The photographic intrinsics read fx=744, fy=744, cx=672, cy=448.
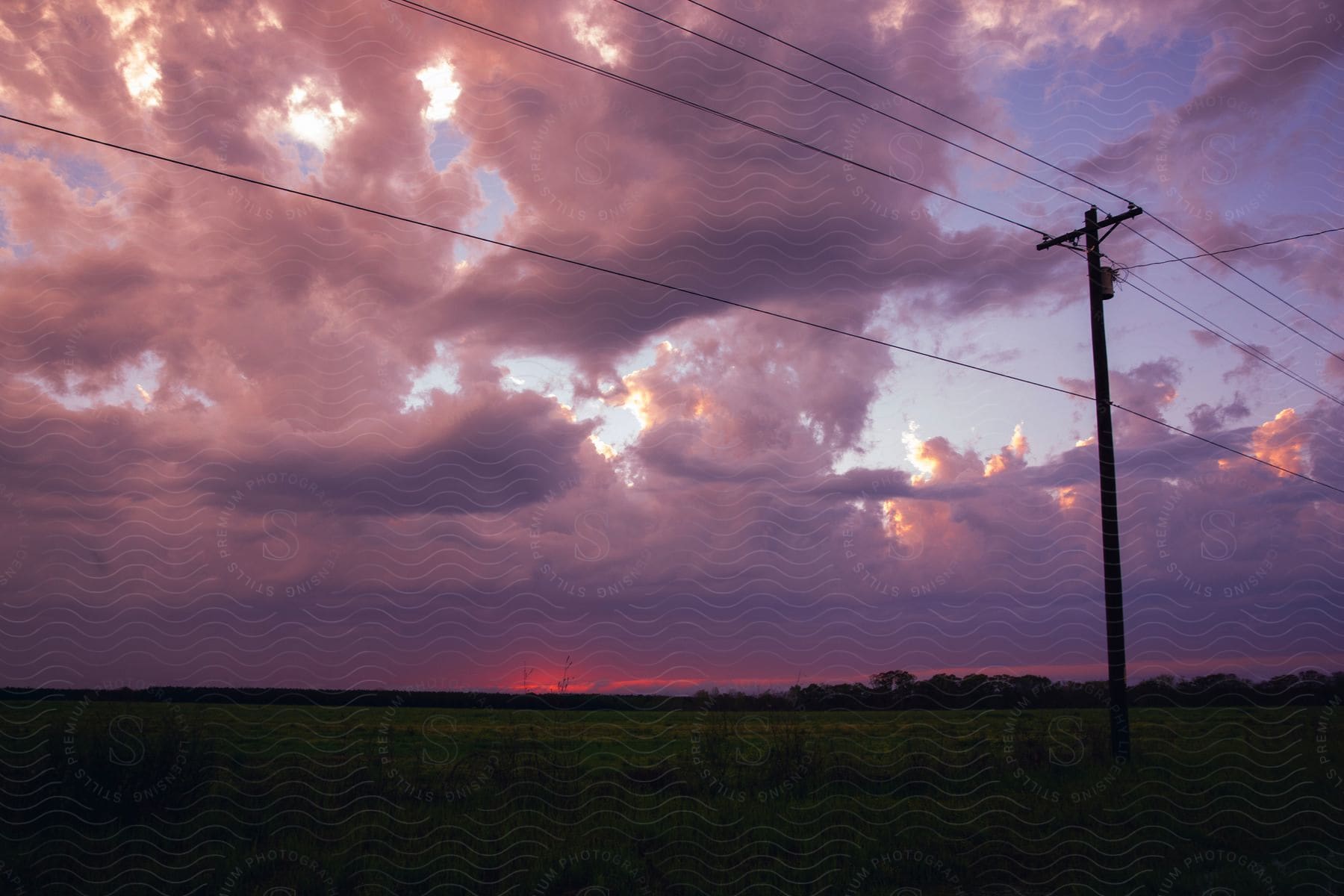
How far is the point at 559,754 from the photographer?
467 inches

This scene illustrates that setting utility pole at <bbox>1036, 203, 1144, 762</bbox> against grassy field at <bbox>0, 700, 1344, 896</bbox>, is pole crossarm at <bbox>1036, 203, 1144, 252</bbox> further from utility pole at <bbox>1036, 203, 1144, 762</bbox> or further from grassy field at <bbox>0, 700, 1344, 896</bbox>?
grassy field at <bbox>0, 700, 1344, 896</bbox>

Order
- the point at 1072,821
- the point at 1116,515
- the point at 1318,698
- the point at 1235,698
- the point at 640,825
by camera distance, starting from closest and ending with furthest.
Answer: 1. the point at 640,825
2. the point at 1072,821
3. the point at 1116,515
4. the point at 1235,698
5. the point at 1318,698

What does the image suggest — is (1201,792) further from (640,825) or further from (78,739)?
(78,739)

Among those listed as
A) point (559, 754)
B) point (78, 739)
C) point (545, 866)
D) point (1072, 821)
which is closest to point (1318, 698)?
point (1072, 821)

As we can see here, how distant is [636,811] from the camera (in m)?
10.4

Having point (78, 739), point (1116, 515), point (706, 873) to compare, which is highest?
point (1116, 515)

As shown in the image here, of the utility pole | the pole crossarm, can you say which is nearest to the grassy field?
the utility pole

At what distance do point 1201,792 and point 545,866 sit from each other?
1091cm

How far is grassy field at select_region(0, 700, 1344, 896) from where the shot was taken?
845 cm

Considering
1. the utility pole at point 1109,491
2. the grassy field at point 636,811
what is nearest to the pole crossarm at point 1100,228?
the utility pole at point 1109,491

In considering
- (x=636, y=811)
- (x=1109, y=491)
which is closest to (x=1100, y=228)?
(x=1109, y=491)

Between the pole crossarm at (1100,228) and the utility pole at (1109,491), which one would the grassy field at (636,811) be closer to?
the utility pole at (1109,491)

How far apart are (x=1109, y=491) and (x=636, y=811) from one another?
34.5 feet

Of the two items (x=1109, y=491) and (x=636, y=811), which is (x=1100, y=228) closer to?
(x=1109, y=491)
